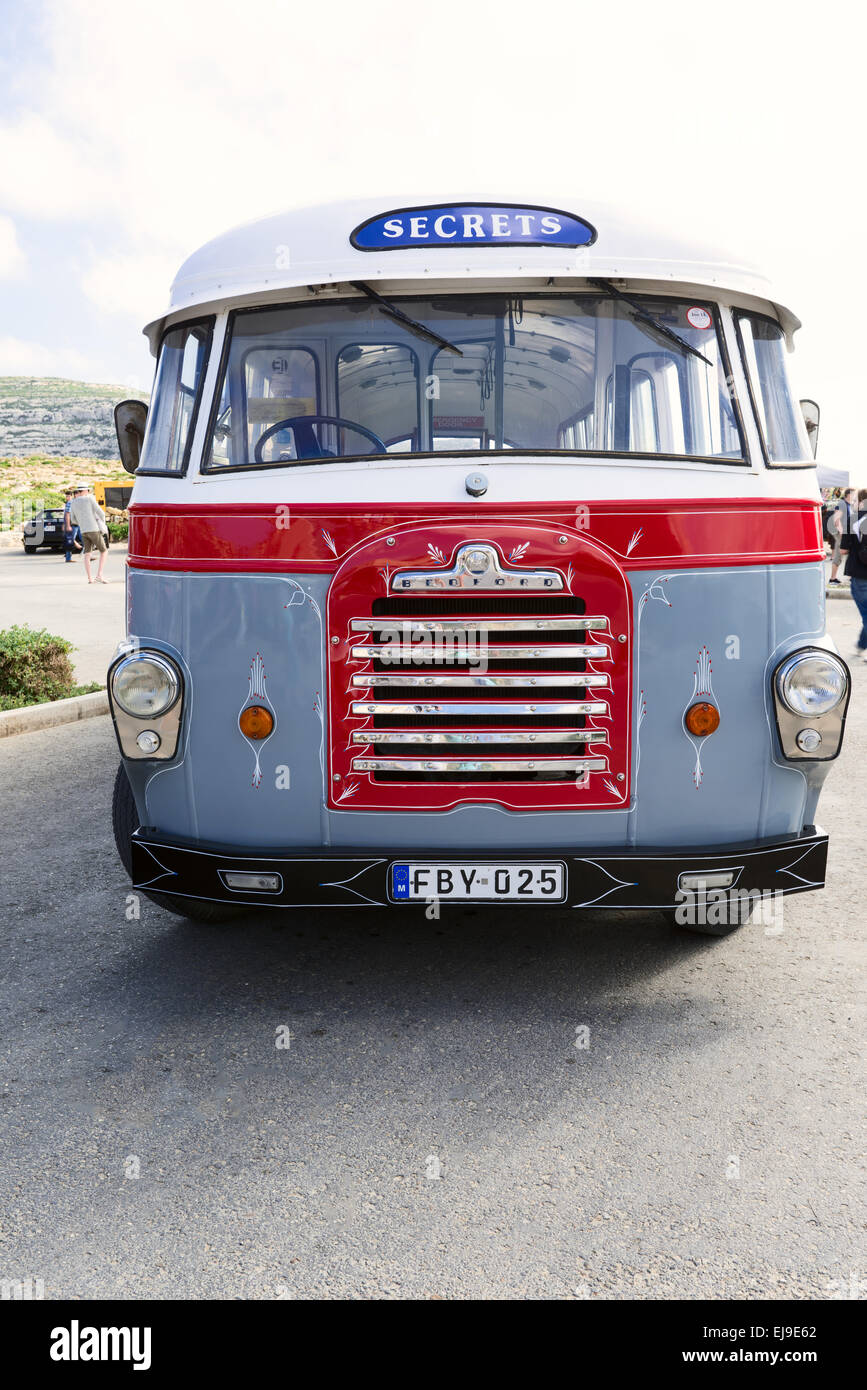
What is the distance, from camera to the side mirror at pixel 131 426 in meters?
4.54

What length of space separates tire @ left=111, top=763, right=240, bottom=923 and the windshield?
1.35 meters

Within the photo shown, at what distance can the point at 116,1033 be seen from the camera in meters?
3.66

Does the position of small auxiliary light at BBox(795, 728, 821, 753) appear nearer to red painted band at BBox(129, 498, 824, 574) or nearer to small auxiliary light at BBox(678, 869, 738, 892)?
small auxiliary light at BBox(678, 869, 738, 892)

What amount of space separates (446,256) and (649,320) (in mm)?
725

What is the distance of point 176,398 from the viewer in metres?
3.98

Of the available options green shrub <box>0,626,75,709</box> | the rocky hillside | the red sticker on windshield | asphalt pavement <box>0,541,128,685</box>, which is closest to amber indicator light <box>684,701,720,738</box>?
the red sticker on windshield

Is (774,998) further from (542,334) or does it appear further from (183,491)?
(183,491)

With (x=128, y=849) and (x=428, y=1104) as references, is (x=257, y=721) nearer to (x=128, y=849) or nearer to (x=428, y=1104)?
(x=128, y=849)

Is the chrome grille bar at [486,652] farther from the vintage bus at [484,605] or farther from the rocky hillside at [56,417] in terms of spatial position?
the rocky hillside at [56,417]

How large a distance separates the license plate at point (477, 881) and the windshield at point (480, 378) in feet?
4.54

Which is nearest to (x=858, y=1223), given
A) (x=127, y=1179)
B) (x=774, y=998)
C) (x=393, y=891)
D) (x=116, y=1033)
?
(x=774, y=998)

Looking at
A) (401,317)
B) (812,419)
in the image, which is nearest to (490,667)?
(401,317)

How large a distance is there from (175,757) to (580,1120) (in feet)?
5.56
